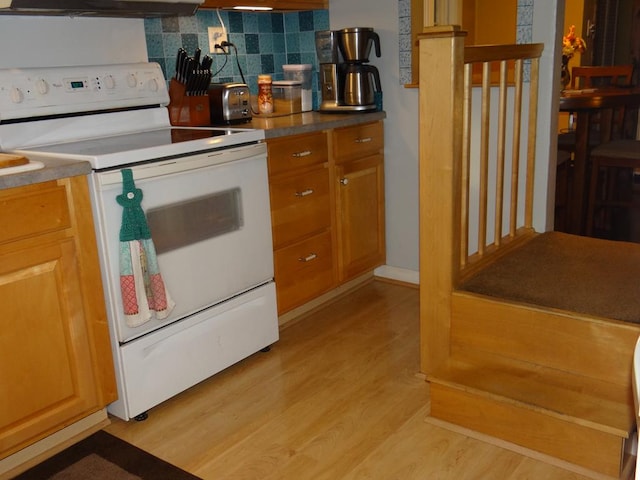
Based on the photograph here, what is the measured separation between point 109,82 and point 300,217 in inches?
37.5

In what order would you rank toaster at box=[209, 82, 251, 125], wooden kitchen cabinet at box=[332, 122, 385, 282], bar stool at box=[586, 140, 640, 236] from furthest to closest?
bar stool at box=[586, 140, 640, 236] < wooden kitchen cabinet at box=[332, 122, 385, 282] < toaster at box=[209, 82, 251, 125]

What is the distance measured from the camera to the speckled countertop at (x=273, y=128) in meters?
1.82

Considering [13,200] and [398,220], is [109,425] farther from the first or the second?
[398,220]

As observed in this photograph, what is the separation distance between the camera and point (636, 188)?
5.34 meters

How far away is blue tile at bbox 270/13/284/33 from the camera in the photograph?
11.4 feet

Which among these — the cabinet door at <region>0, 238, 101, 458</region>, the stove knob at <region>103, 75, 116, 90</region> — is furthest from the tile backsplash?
the cabinet door at <region>0, 238, 101, 458</region>

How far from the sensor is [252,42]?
11.1 feet

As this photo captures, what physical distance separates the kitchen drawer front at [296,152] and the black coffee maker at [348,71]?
1.18 ft

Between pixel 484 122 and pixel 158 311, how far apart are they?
130 cm

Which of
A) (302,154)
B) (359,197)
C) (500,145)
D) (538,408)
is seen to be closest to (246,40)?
(302,154)

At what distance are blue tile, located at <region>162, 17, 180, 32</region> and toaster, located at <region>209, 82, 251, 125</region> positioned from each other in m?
0.33

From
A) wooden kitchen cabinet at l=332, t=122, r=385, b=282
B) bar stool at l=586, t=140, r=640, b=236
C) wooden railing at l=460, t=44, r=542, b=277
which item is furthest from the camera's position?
bar stool at l=586, t=140, r=640, b=236

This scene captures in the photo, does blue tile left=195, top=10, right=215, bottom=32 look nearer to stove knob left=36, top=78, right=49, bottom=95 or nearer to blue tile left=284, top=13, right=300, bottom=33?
blue tile left=284, top=13, right=300, bottom=33

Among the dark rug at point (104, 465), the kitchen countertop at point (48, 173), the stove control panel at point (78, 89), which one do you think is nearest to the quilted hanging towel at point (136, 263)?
the kitchen countertop at point (48, 173)
